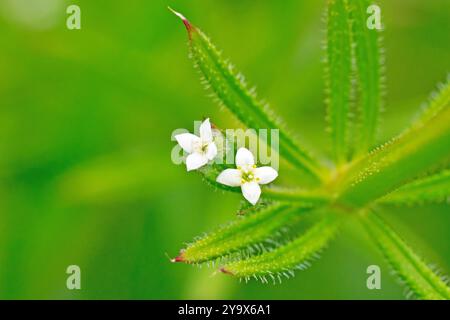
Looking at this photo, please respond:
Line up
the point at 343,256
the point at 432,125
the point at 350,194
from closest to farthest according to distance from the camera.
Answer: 1. the point at 432,125
2. the point at 350,194
3. the point at 343,256

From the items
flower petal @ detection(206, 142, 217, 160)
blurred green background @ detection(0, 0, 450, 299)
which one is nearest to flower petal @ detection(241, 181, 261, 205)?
flower petal @ detection(206, 142, 217, 160)

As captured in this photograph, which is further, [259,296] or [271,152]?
[259,296]

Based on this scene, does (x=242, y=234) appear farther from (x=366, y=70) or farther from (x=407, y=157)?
(x=366, y=70)

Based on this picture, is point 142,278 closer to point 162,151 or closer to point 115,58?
point 162,151

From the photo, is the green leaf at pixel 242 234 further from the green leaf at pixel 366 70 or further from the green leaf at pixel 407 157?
the green leaf at pixel 366 70

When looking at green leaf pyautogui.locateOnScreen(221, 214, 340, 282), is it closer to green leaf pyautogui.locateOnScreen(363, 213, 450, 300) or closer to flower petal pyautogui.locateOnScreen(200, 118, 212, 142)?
green leaf pyautogui.locateOnScreen(363, 213, 450, 300)
